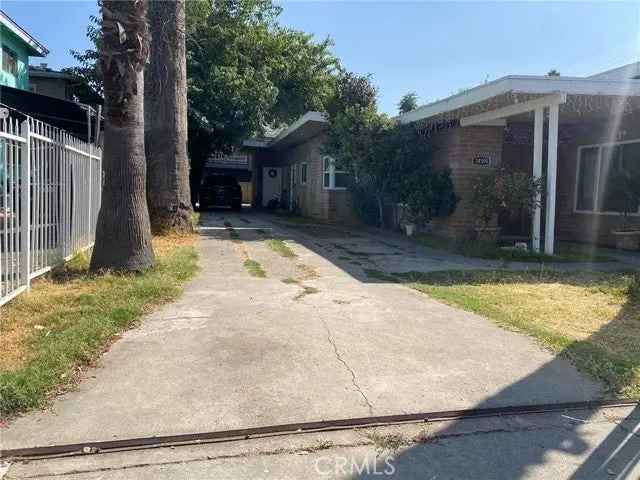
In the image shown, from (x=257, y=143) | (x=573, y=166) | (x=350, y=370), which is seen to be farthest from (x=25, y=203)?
(x=257, y=143)

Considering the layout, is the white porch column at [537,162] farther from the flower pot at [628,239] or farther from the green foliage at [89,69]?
the green foliage at [89,69]

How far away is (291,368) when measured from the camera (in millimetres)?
4367

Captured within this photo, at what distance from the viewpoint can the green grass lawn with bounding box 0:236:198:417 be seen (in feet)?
12.5

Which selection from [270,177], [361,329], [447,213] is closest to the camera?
[361,329]

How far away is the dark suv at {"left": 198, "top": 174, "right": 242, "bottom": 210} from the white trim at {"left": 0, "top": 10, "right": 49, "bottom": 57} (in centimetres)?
797

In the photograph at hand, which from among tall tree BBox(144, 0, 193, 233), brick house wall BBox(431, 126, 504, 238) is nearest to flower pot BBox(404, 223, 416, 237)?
brick house wall BBox(431, 126, 504, 238)

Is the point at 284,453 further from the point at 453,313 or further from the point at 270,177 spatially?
the point at 270,177

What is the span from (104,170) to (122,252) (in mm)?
1144

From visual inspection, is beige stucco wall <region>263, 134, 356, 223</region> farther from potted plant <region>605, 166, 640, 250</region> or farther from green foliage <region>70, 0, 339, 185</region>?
potted plant <region>605, 166, 640, 250</region>

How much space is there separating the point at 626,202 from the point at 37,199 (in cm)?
1129

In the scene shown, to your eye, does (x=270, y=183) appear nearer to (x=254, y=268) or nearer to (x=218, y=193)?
(x=218, y=193)

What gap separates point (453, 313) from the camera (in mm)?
6289

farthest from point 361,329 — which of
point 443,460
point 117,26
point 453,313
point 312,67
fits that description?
point 312,67

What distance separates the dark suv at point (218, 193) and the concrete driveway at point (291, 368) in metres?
17.9
